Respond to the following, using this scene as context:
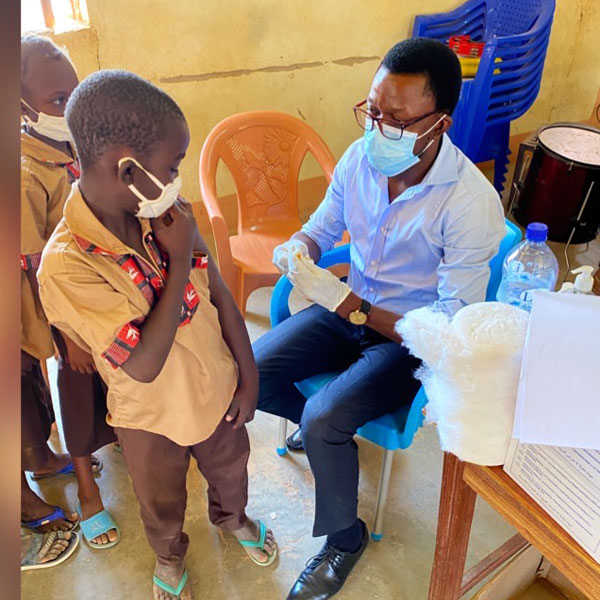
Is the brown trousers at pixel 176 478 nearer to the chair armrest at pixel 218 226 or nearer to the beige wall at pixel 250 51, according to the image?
the chair armrest at pixel 218 226

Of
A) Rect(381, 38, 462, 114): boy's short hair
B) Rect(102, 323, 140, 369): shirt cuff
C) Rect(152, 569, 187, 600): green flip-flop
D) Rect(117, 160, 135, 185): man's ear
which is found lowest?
Rect(152, 569, 187, 600): green flip-flop

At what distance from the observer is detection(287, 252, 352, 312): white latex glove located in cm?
148

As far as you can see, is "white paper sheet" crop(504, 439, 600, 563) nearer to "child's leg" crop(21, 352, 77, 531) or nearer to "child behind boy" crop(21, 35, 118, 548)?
"child behind boy" crop(21, 35, 118, 548)

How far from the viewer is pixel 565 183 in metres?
2.75

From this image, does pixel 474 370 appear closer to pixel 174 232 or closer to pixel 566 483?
pixel 566 483

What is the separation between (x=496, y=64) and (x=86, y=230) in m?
2.54

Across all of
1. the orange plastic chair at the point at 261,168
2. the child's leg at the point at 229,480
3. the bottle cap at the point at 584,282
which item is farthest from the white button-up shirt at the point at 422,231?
the orange plastic chair at the point at 261,168

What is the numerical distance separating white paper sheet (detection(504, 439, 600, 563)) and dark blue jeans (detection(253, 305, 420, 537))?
0.49m

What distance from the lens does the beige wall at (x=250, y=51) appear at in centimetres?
235

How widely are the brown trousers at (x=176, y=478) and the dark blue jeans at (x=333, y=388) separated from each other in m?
0.19

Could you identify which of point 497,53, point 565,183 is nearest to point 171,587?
point 565,183

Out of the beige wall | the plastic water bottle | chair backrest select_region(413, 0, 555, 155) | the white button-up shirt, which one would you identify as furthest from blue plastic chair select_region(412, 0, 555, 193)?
the white button-up shirt

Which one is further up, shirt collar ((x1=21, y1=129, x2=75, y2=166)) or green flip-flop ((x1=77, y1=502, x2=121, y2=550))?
shirt collar ((x1=21, y1=129, x2=75, y2=166))

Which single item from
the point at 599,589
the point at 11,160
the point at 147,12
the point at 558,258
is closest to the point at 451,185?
the point at 599,589
